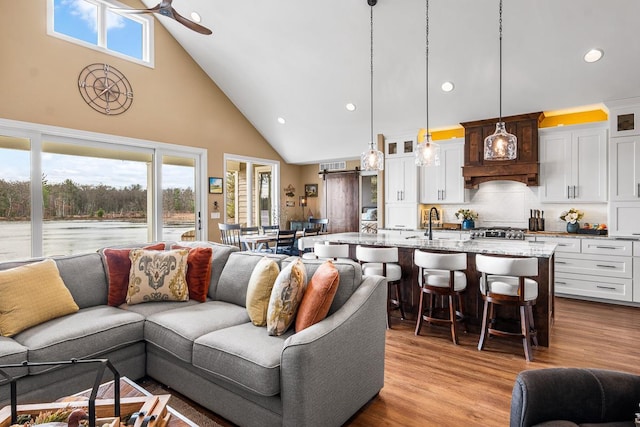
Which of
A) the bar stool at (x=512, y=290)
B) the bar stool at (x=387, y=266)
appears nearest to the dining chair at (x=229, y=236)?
the bar stool at (x=387, y=266)

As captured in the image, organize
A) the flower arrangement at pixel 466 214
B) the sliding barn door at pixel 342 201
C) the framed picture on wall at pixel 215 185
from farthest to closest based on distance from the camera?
1. the sliding barn door at pixel 342 201
2. the framed picture on wall at pixel 215 185
3. the flower arrangement at pixel 466 214

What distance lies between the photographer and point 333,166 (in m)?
8.59

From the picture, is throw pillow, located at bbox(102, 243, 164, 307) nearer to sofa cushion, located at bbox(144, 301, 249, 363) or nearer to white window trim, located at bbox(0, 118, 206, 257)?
sofa cushion, located at bbox(144, 301, 249, 363)

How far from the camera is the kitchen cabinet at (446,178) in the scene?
6191mm

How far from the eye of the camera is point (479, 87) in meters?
5.19

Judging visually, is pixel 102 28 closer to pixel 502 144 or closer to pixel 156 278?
pixel 156 278

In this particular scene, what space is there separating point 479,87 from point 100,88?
5.56 metres

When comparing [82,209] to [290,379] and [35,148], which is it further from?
[290,379]

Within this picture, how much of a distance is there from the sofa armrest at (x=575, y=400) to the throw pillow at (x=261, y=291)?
1554 millimetres

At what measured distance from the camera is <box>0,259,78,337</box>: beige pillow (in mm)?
2301

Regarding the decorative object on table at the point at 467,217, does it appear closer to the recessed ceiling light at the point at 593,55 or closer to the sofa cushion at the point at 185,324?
the recessed ceiling light at the point at 593,55

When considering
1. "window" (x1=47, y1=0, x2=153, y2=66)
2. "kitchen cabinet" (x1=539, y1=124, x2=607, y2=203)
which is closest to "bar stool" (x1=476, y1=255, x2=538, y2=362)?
"kitchen cabinet" (x1=539, y1=124, x2=607, y2=203)

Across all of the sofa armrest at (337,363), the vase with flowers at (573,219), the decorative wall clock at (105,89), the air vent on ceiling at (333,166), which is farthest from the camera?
the air vent on ceiling at (333,166)

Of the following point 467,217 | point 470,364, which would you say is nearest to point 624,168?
point 467,217
